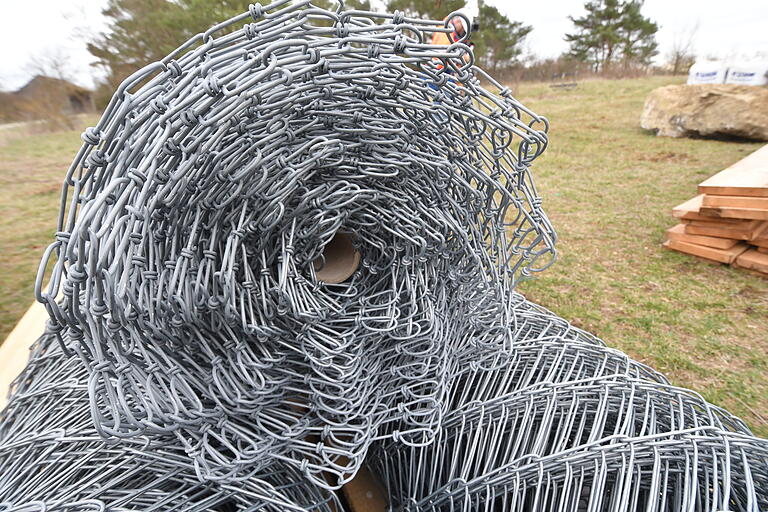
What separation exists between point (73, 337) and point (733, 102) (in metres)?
7.82

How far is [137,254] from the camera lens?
2.01 ft

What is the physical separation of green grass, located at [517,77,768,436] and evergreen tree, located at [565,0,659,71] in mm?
15439

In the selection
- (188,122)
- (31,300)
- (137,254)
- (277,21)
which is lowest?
(31,300)


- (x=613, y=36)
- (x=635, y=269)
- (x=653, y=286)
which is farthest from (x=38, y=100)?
(x=613, y=36)

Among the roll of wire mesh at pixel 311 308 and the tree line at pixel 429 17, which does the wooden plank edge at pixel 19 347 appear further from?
the tree line at pixel 429 17

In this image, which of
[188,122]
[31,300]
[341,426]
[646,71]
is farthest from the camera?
[646,71]

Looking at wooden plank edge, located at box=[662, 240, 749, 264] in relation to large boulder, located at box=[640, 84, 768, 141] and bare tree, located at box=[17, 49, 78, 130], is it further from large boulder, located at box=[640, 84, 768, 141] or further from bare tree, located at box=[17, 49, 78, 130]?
bare tree, located at box=[17, 49, 78, 130]

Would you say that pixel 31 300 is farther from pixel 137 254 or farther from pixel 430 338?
pixel 430 338

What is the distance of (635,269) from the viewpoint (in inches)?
108

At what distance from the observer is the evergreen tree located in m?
17.2

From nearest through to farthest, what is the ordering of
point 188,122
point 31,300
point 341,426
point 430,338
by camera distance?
point 188,122 → point 341,426 → point 430,338 → point 31,300

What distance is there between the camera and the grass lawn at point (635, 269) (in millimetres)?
1913

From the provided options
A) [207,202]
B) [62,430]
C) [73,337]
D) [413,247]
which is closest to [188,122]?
[207,202]

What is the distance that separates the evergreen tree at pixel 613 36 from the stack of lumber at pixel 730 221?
17367 mm
